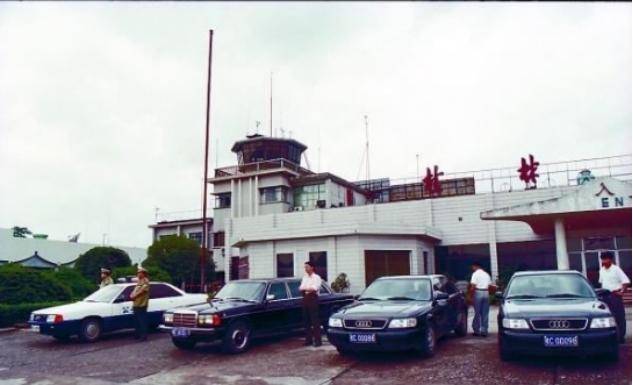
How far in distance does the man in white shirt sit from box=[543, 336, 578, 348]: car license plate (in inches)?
144

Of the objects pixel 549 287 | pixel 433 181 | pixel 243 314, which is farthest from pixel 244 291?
pixel 433 181

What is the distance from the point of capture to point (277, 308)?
11.1 meters

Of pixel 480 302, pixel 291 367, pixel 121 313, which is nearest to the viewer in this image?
pixel 291 367

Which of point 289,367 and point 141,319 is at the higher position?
point 141,319

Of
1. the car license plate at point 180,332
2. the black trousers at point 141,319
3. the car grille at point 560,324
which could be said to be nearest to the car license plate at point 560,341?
the car grille at point 560,324

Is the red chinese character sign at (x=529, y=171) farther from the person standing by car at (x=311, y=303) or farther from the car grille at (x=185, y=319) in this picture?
the car grille at (x=185, y=319)

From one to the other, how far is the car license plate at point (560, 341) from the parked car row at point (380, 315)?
13 mm

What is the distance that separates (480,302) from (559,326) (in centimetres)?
364

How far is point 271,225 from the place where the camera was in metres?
26.7

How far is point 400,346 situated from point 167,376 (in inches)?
151

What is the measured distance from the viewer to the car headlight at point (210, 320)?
9723 millimetres

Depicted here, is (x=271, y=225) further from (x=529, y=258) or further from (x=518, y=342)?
(x=518, y=342)

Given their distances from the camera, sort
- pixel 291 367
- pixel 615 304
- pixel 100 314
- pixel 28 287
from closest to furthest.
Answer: pixel 291 367, pixel 615 304, pixel 100 314, pixel 28 287

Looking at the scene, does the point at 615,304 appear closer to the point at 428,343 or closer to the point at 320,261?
the point at 428,343
